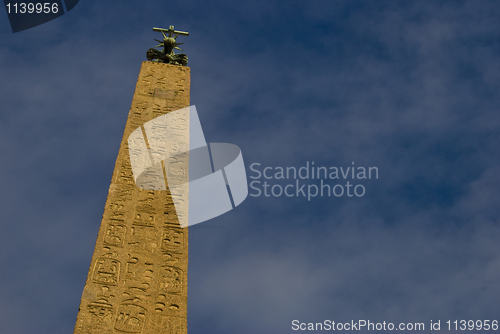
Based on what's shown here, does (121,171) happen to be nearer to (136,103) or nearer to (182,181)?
(182,181)

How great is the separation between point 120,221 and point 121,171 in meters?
0.83

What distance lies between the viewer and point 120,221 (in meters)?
6.92

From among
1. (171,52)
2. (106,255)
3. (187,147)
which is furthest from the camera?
(171,52)

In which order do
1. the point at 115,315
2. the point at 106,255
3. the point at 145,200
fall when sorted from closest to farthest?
the point at 115,315
the point at 106,255
the point at 145,200

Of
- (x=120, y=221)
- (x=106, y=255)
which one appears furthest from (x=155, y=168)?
(x=106, y=255)

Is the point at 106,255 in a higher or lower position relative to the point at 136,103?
lower

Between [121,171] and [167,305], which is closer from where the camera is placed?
[167,305]

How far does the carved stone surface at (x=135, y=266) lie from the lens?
6.03 meters

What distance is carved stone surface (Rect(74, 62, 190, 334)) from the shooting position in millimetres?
6027

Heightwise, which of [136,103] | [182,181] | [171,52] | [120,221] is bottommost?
[120,221]

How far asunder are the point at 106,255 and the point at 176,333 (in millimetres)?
1164

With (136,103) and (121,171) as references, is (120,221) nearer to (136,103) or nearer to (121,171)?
(121,171)

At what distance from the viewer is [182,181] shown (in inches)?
298

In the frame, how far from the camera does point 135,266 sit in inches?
256
